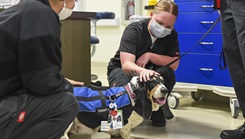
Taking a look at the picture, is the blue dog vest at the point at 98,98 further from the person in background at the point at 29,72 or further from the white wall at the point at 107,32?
the white wall at the point at 107,32

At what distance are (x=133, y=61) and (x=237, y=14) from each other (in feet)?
2.28

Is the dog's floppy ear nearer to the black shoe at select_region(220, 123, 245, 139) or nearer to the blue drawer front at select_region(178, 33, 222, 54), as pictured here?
the black shoe at select_region(220, 123, 245, 139)

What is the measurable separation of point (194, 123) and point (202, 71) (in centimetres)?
59

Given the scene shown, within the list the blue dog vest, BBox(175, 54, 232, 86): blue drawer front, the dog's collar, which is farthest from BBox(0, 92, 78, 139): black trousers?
BBox(175, 54, 232, 86): blue drawer front

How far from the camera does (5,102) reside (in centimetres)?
115

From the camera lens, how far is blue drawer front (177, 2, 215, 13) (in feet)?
8.72

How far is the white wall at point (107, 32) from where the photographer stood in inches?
190

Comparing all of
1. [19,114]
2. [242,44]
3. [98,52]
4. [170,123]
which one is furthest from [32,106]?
[98,52]

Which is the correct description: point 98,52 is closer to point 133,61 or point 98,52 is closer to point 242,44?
point 133,61

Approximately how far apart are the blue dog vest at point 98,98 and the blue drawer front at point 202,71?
45.7 inches

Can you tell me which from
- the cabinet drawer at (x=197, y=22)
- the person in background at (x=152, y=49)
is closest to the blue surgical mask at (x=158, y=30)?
the person in background at (x=152, y=49)

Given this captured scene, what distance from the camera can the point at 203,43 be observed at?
2721 millimetres

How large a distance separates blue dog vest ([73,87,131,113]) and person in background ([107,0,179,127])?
0.22 meters

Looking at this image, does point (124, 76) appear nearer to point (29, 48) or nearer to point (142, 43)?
point (142, 43)
